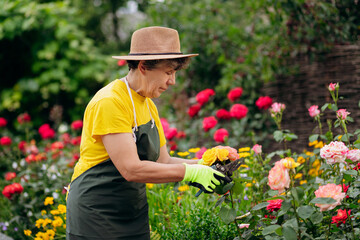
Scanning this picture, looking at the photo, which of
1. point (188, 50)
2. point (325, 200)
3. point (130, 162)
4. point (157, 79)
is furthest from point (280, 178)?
point (188, 50)

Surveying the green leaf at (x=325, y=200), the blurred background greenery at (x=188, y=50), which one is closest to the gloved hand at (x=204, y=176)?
the green leaf at (x=325, y=200)

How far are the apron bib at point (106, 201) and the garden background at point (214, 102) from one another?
0.38 meters

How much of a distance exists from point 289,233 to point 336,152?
1.30 feet

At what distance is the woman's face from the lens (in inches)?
68.8

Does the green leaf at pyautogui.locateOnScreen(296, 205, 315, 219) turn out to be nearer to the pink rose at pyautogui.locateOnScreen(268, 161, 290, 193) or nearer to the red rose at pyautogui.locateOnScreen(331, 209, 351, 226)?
the pink rose at pyautogui.locateOnScreen(268, 161, 290, 193)

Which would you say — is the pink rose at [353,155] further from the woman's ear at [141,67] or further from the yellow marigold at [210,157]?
the woman's ear at [141,67]

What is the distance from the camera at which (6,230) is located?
3.00m

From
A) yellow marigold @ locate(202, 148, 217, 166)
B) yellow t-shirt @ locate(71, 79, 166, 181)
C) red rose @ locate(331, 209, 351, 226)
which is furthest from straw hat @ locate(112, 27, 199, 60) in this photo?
red rose @ locate(331, 209, 351, 226)

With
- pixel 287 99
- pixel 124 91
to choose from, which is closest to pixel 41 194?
pixel 124 91

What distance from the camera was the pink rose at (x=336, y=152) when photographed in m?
1.59

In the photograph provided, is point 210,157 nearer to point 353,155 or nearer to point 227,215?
point 227,215

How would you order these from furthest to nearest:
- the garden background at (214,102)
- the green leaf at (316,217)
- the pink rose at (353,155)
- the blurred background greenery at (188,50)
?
1. the blurred background greenery at (188,50)
2. the garden background at (214,102)
3. the pink rose at (353,155)
4. the green leaf at (316,217)

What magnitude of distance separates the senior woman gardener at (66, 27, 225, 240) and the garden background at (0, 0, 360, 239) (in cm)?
31

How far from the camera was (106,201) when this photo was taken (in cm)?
175
